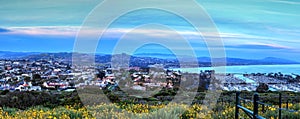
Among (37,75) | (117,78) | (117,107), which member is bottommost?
(117,107)

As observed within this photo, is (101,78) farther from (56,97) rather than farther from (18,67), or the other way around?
(18,67)

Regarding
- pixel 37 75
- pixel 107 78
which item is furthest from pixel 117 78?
pixel 37 75

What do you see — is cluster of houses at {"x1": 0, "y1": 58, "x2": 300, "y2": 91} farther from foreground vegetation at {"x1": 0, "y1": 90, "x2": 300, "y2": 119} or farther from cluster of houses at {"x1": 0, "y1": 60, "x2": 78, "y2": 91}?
foreground vegetation at {"x1": 0, "y1": 90, "x2": 300, "y2": 119}

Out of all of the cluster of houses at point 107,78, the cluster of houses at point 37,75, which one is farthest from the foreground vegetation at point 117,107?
the cluster of houses at point 37,75

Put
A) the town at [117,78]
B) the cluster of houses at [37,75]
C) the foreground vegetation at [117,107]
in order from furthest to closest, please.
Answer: the cluster of houses at [37,75] < the town at [117,78] < the foreground vegetation at [117,107]

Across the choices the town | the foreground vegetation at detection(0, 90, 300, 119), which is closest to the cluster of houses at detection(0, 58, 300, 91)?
the town

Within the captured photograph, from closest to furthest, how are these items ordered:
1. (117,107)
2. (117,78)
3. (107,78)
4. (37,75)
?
1. (117,107)
2. (117,78)
3. (107,78)
4. (37,75)

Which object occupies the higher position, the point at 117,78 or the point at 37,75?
the point at 117,78

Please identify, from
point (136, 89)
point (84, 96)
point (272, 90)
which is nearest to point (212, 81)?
point (272, 90)

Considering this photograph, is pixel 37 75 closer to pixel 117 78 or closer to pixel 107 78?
pixel 107 78

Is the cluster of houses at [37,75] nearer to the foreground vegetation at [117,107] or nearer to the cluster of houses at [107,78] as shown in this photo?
the cluster of houses at [107,78]

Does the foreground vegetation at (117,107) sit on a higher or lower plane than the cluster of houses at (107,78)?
lower
